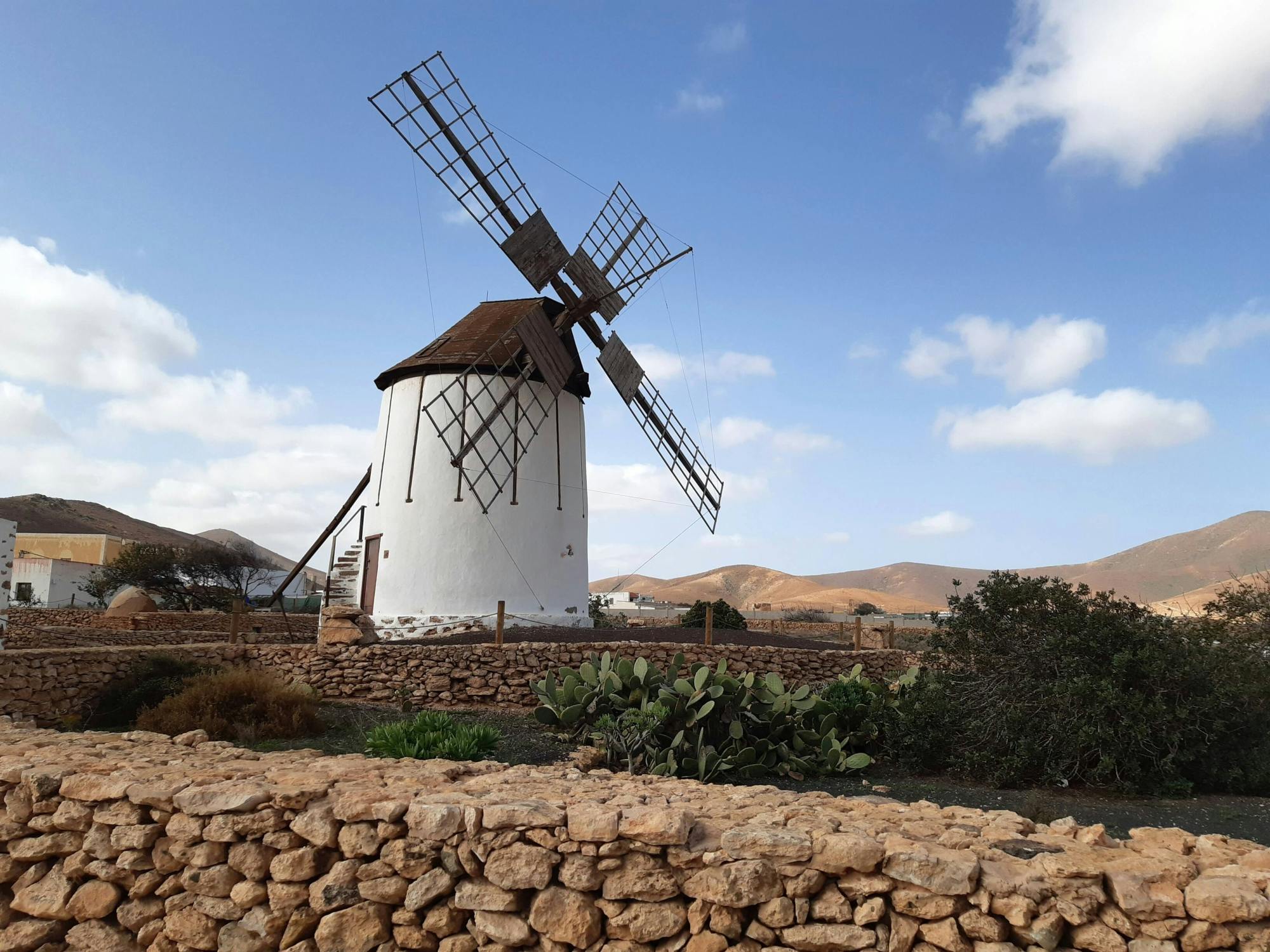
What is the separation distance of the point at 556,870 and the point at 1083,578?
85544mm

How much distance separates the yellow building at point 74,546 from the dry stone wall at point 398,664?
40430 mm

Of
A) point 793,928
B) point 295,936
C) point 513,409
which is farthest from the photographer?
point 513,409

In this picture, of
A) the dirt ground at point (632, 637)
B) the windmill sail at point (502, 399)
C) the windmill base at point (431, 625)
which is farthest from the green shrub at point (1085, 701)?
the windmill sail at point (502, 399)

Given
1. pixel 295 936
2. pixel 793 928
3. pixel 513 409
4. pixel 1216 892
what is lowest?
pixel 295 936

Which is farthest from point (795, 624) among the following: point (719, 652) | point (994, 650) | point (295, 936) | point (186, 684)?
point (295, 936)

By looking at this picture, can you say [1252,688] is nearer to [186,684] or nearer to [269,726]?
[269,726]

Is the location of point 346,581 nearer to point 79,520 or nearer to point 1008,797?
point 1008,797

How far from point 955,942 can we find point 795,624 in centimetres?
2476

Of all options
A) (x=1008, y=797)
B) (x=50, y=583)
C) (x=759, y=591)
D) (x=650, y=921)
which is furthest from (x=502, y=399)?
(x=759, y=591)

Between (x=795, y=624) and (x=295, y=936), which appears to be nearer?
(x=295, y=936)

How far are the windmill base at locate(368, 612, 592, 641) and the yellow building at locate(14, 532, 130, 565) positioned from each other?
125 feet

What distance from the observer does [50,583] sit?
33375mm

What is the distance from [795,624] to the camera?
27.3 metres

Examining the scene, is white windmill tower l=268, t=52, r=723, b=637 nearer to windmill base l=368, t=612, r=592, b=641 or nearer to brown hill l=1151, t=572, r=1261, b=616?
windmill base l=368, t=612, r=592, b=641
